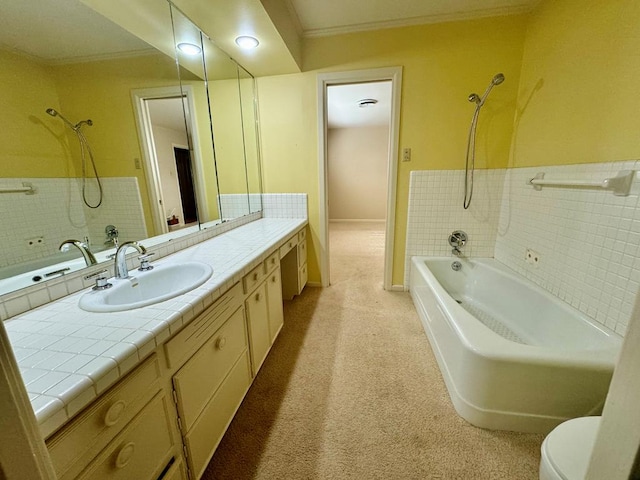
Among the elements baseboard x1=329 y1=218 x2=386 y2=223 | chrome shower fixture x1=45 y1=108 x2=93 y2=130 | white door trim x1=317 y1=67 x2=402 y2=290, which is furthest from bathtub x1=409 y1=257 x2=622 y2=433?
baseboard x1=329 y1=218 x2=386 y2=223

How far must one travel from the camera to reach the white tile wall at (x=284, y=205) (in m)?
2.53

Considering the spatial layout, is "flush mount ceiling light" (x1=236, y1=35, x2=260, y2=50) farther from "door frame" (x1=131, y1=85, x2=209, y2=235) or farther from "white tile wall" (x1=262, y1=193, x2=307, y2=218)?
"white tile wall" (x1=262, y1=193, x2=307, y2=218)

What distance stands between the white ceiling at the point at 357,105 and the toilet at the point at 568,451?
103 inches

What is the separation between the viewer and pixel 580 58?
144 centimetres

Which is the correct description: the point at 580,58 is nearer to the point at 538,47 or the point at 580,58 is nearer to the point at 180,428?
the point at 538,47

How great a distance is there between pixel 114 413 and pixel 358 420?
41.9 inches

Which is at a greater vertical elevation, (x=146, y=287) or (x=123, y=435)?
(x=146, y=287)

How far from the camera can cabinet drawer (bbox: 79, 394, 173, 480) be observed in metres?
0.61

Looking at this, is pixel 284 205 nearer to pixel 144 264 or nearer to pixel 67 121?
pixel 144 264

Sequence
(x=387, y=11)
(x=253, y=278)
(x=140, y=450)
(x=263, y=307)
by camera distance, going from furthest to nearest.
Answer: (x=387, y=11)
(x=263, y=307)
(x=253, y=278)
(x=140, y=450)

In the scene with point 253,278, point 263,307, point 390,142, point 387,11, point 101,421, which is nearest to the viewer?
point 101,421

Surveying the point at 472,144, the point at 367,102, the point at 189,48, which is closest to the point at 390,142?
the point at 472,144

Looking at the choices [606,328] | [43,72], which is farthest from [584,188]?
[43,72]

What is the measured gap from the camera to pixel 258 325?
1485 millimetres
